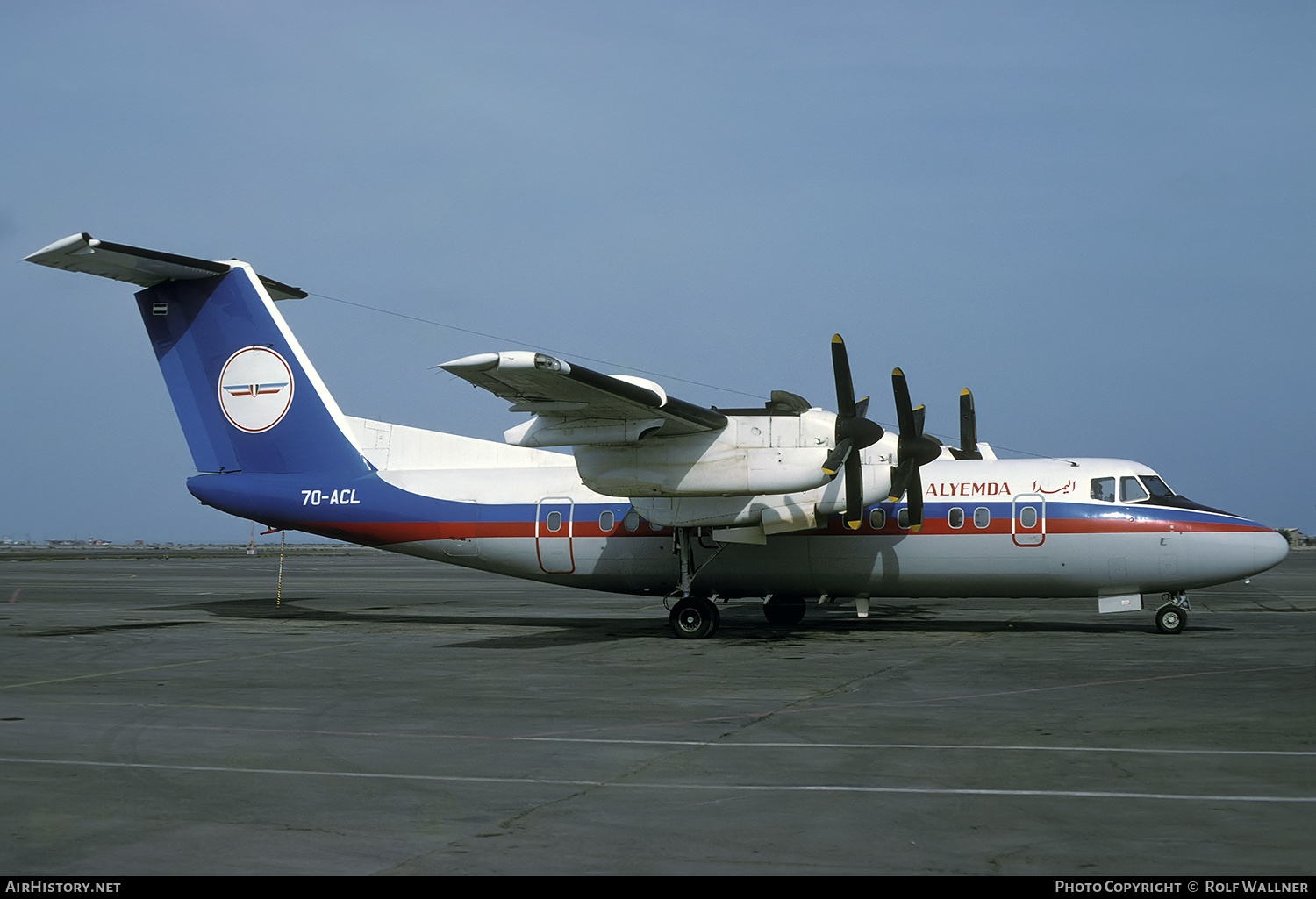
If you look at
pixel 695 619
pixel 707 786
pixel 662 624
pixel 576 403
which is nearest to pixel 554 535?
pixel 662 624

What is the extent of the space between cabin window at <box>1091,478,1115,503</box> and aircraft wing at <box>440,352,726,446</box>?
23.8 feet

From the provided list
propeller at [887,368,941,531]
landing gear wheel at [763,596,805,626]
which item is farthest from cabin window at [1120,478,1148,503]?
landing gear wheel at [763,596,805,626]

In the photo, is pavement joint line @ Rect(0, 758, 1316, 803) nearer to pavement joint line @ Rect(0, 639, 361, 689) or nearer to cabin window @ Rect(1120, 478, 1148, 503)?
pavement joint line @ Rect(0, 639, 361, 689)

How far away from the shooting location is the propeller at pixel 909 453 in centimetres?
1902

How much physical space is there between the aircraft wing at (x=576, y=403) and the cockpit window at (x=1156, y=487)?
8.24 meters

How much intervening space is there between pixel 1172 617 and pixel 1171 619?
0.05 m

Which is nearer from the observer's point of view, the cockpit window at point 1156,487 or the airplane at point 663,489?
the airplane at point 663,489

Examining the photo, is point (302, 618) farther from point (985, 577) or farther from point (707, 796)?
point (707, 796)

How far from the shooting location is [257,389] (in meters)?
23.0

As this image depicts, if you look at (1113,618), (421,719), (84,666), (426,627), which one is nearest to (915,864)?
(421,719)

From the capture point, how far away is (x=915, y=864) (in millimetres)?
5875

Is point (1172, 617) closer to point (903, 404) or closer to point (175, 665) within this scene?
point (903, 404)

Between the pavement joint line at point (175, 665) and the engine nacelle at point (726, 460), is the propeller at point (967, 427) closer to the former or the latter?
the engine nacelle at point (726, 460)

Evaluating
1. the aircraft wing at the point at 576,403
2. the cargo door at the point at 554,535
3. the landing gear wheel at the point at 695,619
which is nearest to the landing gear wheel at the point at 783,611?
the landing gear wheel at the point at 695,619
